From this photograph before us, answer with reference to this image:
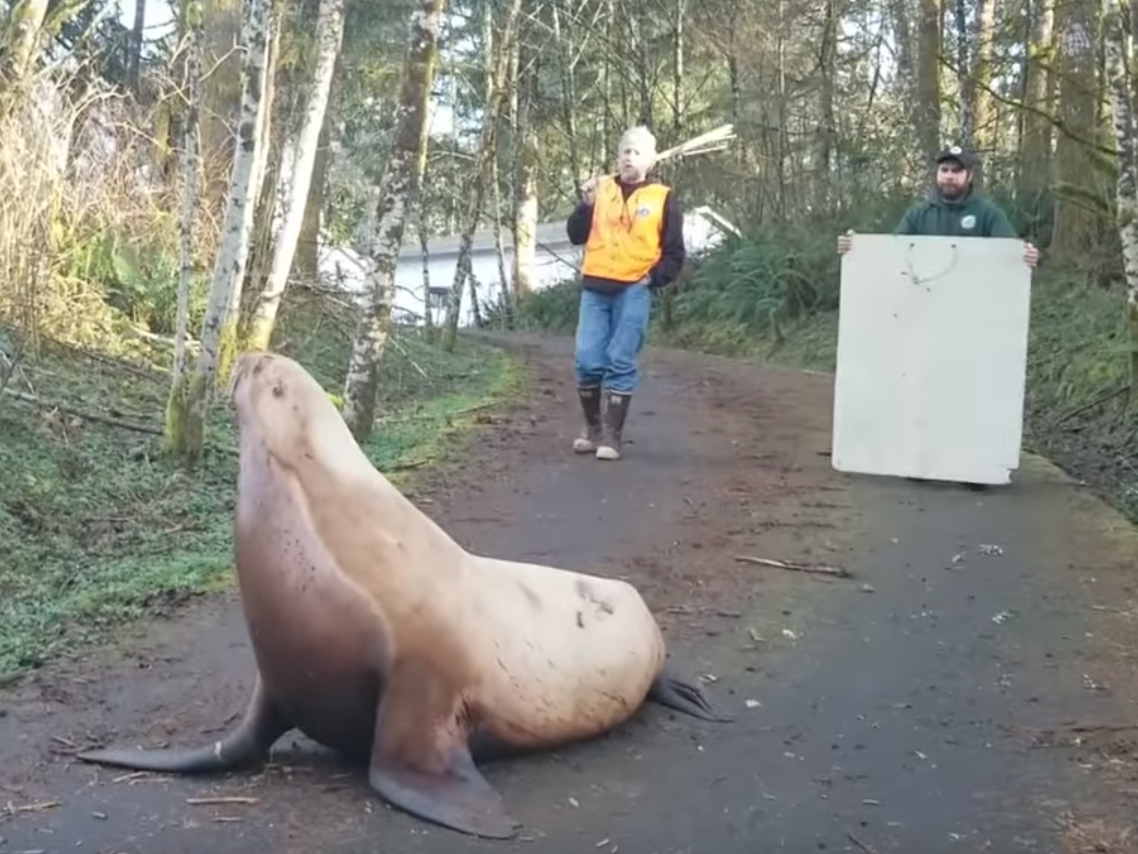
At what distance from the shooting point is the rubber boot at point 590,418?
984 centimetres

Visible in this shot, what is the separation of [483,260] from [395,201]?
138ft

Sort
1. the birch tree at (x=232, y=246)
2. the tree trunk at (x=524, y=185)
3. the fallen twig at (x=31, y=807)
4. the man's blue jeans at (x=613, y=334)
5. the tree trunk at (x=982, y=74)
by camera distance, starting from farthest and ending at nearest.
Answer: the tree trunk at (x=524, y=185)
the tree trunk at (x=982, y=74)
the man's blue jeans at (x=613, y=334)
the birch tree at (x=232, y=246)
the fallen twig at (x=31, y=807)

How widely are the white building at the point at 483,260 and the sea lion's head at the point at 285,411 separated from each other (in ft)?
37.9

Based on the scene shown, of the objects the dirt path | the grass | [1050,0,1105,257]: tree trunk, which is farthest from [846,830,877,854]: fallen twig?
[1050,0,1105,257]: tree trunk

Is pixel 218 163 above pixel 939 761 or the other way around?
above

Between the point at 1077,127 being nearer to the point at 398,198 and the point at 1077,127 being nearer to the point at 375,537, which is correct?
the point at 398,198

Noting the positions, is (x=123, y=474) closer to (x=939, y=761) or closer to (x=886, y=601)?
(x=886, y=601)

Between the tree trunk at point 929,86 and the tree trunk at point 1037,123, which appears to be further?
the tree trunk at point 929,86

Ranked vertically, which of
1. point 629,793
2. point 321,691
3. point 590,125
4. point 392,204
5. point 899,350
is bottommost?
point 629,793

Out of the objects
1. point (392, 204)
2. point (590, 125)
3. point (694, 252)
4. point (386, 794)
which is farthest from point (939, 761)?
point (590, 125)

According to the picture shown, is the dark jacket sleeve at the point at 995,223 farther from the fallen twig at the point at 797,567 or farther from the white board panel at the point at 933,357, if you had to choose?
the fallen twig at the point at 797,567

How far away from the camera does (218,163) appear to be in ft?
47.9

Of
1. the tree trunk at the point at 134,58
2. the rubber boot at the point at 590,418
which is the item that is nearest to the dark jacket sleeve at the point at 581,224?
the rubber boot at the point at 590,418

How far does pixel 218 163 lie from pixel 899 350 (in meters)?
8.04
